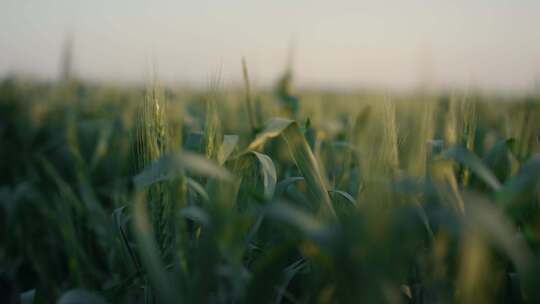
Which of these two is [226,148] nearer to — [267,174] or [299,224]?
[267,174]

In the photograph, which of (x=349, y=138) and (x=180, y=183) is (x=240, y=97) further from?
(x=180, y=183)

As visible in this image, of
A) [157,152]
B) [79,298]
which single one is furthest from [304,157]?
[79,298]

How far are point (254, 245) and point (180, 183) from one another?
237 millimetres

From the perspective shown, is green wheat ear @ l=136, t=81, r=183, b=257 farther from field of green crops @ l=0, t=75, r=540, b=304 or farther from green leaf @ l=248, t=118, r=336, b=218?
green leaf @ l=248, t=118, r=336, b=218

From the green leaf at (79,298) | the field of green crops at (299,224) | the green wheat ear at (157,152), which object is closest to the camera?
the field of green crops at (299,224)

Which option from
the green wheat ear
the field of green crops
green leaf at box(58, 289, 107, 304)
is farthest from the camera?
the green wheat ear

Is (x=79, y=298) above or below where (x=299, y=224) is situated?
below

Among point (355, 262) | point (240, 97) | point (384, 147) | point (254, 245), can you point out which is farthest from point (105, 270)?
Result: point (240, 97)

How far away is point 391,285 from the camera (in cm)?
46

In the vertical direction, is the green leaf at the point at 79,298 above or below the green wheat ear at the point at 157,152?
below

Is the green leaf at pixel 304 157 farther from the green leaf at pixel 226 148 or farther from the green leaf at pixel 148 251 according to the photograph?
the green leaf at pixel 148 251

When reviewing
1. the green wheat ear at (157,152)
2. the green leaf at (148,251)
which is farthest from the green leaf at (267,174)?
the green leaf at (148,251)

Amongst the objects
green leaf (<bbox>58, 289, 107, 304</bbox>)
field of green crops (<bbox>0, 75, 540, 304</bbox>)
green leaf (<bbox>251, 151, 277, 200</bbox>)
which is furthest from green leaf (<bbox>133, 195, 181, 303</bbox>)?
green leaf (<bbox>251, 151, 277, 200</bbox>)

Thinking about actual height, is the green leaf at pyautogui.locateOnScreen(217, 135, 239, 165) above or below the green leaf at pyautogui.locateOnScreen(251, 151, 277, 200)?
above
